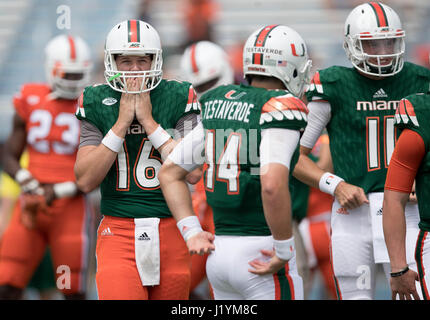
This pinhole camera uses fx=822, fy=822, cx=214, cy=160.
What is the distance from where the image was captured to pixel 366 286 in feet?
13.1

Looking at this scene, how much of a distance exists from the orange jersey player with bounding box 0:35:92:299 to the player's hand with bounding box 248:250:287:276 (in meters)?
2.52

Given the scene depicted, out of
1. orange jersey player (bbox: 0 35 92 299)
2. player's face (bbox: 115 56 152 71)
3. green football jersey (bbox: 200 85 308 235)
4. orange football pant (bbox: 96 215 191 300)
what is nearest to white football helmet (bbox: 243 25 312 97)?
green football jersey (bbox: 200 85 308 235)

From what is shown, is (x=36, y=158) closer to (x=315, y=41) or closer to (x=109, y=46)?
(x=109, y=46)

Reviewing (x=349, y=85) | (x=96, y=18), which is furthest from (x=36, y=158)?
(x=96, y=18)

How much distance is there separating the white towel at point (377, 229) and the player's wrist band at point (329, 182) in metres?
0.18

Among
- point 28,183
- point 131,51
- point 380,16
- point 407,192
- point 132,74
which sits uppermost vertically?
point 380,16

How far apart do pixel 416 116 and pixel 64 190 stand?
297 cm

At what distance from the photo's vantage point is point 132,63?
12.3 feet

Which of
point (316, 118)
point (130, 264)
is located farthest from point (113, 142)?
point (316, 118)

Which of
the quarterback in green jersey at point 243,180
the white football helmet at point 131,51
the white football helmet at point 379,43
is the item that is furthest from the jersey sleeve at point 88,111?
the white football helmet at point 379,43

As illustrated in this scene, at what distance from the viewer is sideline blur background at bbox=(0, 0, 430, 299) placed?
9734 millimetres

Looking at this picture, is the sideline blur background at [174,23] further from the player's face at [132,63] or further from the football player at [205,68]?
the player's face at [132,63]

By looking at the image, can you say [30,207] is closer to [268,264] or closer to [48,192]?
[48,192]

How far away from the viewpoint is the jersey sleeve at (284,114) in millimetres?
3051
